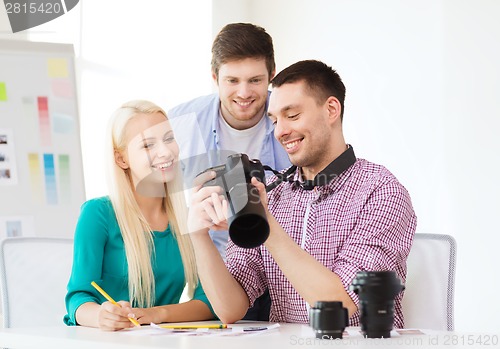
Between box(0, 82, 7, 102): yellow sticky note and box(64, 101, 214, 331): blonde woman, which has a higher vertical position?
box(0, 82, 7, 102): yellow sticky note

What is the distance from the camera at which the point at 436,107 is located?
4.30 metres

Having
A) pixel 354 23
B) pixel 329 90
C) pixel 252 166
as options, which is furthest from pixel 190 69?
pixel 252 166

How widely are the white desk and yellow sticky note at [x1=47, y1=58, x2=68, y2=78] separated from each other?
5.77ft

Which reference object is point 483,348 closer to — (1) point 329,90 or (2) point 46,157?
(1) point 329,90

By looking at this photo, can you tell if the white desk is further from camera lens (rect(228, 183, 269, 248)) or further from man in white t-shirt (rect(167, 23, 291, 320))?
man in white t-shirt (rect(167, 23, 291, 320))

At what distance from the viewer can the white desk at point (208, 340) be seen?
1147 millimetres

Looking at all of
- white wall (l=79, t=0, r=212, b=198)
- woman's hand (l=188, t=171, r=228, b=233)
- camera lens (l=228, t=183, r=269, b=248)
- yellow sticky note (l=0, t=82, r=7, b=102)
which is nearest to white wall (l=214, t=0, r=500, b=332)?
white wall (l=79, t=0, r=212, b=198)

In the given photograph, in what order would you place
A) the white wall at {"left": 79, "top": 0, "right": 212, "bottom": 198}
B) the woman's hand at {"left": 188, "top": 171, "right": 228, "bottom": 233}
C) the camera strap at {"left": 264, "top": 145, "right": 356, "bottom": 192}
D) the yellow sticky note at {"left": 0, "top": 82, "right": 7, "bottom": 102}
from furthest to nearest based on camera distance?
1. the white wall at {"left": 79, "top": 0, "right": 212, "bottom": 198}
2. the yellow sticky note at {"left": 0, "top": 82, "right": 7, "bottom": 102}
3. the camera strap at {"left": 264, "top": 145, "right": 356, "bottom": 192}
4. the woman's hand at {"left": 188, "top": 171, "right": 228, "bottom": 233}

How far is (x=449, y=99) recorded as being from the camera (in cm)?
424

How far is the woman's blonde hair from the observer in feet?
5.98

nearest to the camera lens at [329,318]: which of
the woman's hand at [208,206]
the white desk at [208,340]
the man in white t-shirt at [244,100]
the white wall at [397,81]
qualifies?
the white desk at [208,340]

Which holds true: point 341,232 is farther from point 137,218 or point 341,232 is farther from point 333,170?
point 137,218

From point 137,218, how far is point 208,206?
0.44 meters

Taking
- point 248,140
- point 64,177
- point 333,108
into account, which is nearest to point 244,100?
point 248,140
